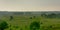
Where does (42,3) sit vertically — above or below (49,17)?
above

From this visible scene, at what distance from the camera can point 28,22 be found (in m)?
1.13

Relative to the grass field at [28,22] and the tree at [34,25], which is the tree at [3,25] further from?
the tree at [34,25]

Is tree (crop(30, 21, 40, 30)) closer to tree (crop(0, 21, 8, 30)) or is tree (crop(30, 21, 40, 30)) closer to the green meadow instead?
the green meadow

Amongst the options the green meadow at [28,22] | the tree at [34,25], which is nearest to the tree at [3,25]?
the green meadow at [28,22]

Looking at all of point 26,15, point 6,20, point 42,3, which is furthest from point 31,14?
point 6,20

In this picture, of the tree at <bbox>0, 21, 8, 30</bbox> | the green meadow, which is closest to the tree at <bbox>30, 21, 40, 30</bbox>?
the green meadow

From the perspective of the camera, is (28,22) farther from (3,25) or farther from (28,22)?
(3,25)

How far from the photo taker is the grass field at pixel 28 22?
3.68 ft

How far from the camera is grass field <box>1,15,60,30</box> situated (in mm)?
1122

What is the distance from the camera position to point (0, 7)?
1.15m

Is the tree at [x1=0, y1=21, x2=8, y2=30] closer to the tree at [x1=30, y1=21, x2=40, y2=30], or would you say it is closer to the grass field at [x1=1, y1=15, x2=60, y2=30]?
the grass field at [x1=1, y1=15, x2=60, y2=30]

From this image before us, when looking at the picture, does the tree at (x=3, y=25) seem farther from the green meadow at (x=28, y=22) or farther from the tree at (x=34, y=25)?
the tree at (x=34, y=25)

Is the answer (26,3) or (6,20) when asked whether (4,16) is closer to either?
(6,20)

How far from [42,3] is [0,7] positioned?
458 mm
